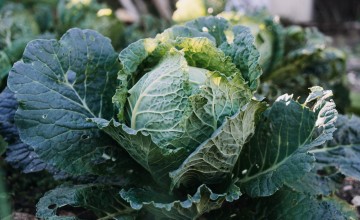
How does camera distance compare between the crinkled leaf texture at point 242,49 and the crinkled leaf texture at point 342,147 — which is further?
the crinkled leaf texture at point 342,147

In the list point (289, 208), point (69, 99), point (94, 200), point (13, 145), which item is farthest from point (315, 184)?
point (13, 145)

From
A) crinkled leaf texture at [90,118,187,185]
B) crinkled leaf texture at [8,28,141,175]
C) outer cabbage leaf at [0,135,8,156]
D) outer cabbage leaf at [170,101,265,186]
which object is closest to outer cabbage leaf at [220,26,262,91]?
outer cabbage leaf at [170,101,265,186]

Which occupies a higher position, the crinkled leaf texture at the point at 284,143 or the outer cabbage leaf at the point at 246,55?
the outer cabbage leaf at the point at 246,55

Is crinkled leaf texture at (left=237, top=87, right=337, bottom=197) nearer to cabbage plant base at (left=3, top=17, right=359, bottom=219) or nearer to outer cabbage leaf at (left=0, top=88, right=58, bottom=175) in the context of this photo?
cabbage plant base at (left=3, top=17, right=359, bottom=219)

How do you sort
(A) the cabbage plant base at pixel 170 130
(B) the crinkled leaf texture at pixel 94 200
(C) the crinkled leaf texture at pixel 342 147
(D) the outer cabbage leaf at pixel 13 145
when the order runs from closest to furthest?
1. (A) the cabbage plant base at pixel 170 130
2. (B) the crinkled leaf texture at pixel 94 200
3. (D) the outer cabbage leaf at pixel 13 145
4. (C) the crinkled leaf texture at pixel 342 147

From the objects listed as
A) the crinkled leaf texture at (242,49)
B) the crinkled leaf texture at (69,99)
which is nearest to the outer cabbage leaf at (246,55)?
the crinkled leaf texture at (242,49)

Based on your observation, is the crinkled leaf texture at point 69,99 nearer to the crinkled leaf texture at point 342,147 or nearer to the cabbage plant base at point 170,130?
the cabbage plant base at point 170,130
